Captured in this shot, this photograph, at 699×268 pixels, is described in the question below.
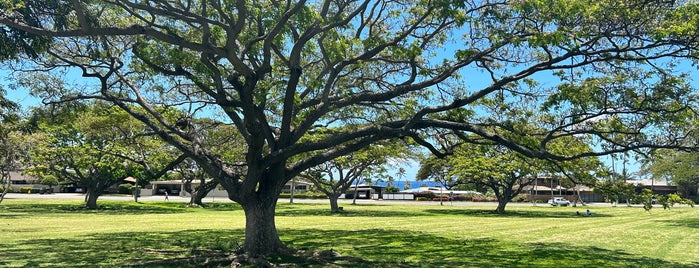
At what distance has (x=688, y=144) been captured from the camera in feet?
40.2

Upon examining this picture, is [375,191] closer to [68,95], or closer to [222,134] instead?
[222,134]

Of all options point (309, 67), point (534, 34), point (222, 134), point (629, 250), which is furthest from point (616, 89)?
point (222, 134)

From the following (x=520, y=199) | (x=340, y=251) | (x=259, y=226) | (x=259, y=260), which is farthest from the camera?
(x=520, y=199)

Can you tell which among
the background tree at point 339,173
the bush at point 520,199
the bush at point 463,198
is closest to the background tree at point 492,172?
the background tree at point 339,173

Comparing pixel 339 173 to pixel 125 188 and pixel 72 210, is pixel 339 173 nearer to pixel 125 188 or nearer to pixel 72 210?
pixel 72 210

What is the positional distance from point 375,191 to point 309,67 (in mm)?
78567

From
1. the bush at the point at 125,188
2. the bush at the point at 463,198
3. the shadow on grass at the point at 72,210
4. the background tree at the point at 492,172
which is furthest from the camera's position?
the bush at the point at 125,188

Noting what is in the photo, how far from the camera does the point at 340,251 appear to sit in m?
14.3

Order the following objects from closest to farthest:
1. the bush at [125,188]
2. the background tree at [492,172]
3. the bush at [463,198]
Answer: the background tree at [492,172]
the bush at [463,198]
the bush at [125,188]

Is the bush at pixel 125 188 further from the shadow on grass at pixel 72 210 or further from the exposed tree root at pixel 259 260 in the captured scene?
the exposed tree root at pixel 259 260

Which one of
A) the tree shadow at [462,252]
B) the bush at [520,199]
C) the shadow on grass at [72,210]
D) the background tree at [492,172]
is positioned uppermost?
the background tree at [492,172]

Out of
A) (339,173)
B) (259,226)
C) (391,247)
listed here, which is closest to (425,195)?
(339,173)

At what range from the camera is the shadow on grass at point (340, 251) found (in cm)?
1189

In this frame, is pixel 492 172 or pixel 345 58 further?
pixel 492 172
